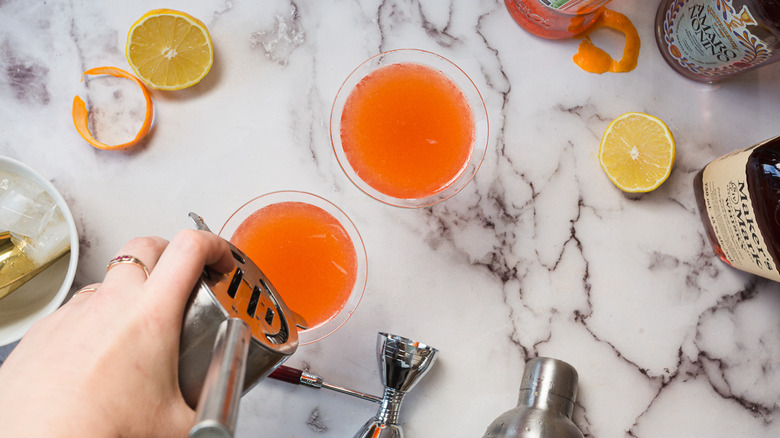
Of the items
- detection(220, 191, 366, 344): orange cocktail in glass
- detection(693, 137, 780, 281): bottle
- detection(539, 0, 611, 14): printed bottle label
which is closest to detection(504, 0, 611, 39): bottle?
detection(539, 0, 611, 14): printed bottle label

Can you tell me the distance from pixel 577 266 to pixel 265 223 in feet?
2.49

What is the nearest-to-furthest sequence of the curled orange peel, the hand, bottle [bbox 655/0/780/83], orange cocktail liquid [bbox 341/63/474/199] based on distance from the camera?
1. the hand
2. bottle [bbox 655/0/780/83]
3. orange cocktail liquid [bbox 341/63/474/199]
4. the curled orange peel

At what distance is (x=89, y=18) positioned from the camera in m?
1.42

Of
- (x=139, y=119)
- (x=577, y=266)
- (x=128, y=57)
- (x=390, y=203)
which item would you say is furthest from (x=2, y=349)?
(x=577, y=266)

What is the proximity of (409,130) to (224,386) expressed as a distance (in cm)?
78

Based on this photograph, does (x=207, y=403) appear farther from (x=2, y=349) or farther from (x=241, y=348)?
(x=2, y=349)

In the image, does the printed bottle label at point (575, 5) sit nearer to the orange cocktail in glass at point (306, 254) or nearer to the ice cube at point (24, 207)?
the orange cocktail in glass at point (306, 254)

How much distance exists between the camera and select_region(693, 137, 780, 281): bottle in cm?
114

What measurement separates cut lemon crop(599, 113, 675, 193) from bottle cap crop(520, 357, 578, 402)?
45 cm

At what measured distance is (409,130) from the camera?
125 cm

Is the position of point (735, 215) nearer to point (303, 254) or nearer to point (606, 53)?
point (606, 53)

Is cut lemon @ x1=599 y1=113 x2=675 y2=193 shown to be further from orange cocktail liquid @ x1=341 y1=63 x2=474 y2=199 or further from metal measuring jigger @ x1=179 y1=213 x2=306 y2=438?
metal measuring jigger @ x1=179 y1=213 x2=306 y2=438

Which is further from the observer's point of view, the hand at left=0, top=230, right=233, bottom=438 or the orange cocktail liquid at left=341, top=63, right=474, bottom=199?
the orange cocktail liquid at left=341, top=63, right=474, bottom=199

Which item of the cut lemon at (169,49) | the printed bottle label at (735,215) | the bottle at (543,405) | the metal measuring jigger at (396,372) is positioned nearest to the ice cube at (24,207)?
the cut lemon at (169,49)
